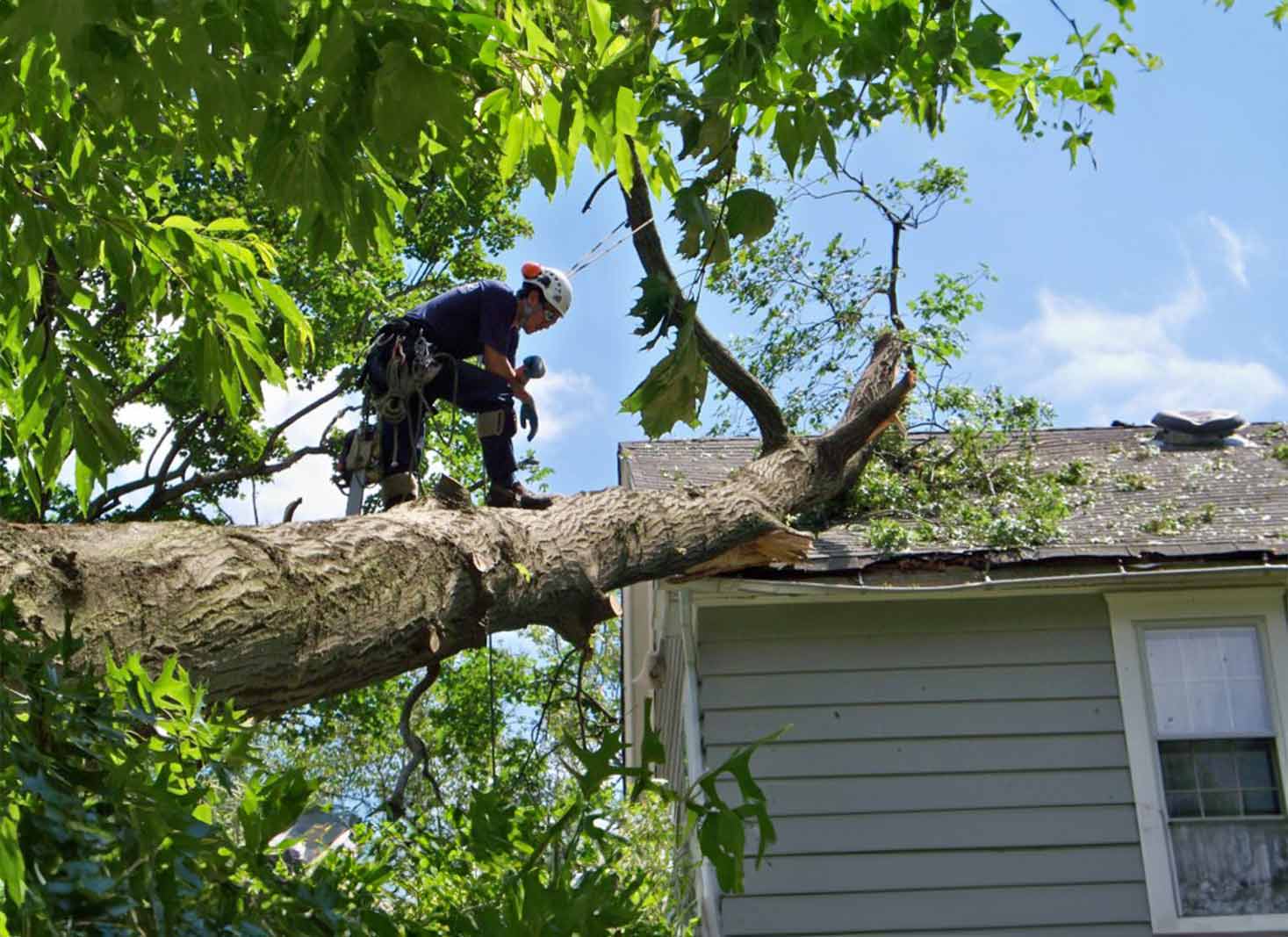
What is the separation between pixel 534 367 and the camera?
23.6ft

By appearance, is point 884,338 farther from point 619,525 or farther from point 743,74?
point 743,74

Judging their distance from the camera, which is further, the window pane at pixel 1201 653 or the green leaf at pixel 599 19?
the window pane at pixel 1201 653

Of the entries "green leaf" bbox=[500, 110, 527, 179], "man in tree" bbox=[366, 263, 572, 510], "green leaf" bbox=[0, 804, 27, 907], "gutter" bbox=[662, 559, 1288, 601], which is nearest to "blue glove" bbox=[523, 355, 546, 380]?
"man in tree" bbox=[366, 263, 572, 510]

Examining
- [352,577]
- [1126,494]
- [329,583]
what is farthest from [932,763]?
[329,583]

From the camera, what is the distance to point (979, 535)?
26.7ft

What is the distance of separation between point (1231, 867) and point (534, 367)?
442cm

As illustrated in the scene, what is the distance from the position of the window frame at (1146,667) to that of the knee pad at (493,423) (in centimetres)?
351

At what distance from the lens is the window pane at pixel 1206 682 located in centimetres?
800

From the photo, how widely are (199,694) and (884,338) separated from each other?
7101mm

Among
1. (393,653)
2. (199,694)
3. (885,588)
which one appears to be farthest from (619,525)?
(199,694)

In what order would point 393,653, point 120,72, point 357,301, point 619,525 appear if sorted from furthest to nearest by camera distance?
point 357,301, point 619,525, point 393,653, point 120,72

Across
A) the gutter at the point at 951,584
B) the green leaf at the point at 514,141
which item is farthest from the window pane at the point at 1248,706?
the green leaf at the point at 514,141

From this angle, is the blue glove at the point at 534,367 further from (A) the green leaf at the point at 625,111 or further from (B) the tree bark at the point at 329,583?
(A) the green leaf at the point at 625,111

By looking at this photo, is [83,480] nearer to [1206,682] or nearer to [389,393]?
[389,393]
